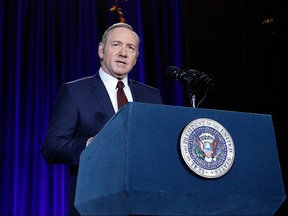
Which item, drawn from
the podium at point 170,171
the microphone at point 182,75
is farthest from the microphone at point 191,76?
the podium at point 170,171

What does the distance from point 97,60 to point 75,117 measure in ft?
8.08

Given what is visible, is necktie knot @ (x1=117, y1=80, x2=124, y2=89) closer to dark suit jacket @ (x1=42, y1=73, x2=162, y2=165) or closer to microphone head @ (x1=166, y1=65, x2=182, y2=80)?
dark suit jacket @ (x1=42, y1=73, x2=162, y2=165)

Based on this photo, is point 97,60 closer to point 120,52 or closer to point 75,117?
point 120,52

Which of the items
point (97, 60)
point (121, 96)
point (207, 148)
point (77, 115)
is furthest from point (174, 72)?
point (97, 60)

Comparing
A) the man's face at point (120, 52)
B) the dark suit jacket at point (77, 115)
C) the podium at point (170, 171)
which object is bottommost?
the podium at point (170, 171)

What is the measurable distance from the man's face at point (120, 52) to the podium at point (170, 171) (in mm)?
Answer: 767

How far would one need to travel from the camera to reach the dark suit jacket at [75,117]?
1.51 metres

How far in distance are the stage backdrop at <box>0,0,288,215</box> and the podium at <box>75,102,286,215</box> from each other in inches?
106

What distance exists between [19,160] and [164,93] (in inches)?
55.8

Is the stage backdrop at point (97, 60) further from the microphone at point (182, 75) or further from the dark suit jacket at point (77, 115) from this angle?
the microphone at point (182, 75)

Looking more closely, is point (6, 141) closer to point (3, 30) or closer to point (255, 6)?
point (3, 30)

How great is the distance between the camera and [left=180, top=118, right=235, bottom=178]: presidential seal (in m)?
0.96

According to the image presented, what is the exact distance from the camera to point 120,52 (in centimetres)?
181

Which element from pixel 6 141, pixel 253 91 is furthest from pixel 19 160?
pixel 253 91
